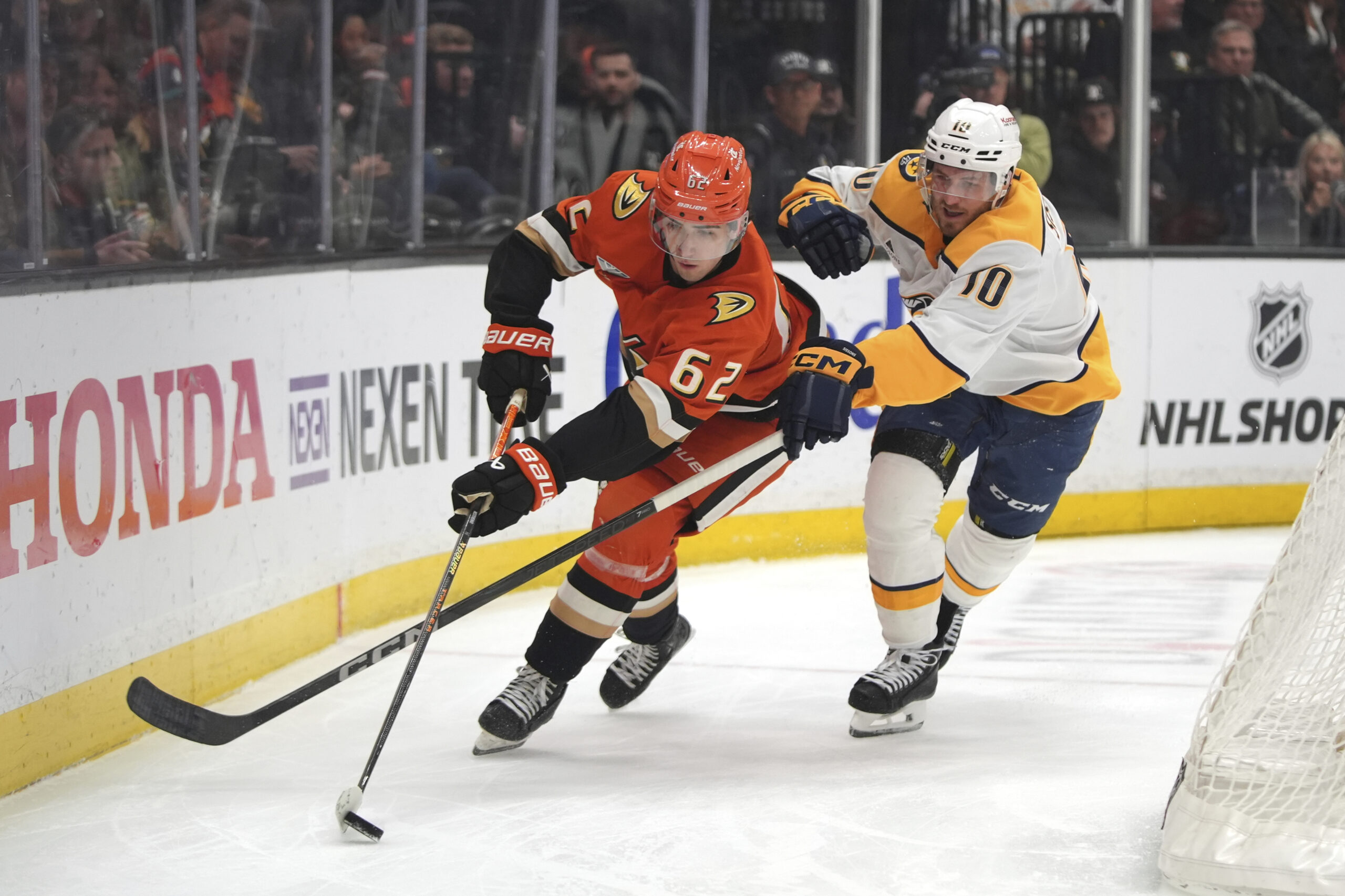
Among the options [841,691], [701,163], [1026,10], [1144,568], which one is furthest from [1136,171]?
[701,163]

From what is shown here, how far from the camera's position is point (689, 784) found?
2904 mm

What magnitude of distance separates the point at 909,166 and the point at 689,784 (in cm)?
132

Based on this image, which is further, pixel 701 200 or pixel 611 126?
pixel 611 126

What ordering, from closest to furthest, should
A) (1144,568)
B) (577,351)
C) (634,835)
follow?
(634,835) < (577,351) < (1144,568)

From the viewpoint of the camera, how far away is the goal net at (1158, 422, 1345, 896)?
2318 mm

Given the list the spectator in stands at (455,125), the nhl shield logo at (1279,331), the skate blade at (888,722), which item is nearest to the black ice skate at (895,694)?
the skate blade at (888,722)

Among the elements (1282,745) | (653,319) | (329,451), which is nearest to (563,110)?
(329,451)

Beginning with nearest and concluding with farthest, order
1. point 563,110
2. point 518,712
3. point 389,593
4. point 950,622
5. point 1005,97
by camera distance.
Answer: point 518,712 < point 950,622 < point 389,593 < point 563,110 < point 1005,97

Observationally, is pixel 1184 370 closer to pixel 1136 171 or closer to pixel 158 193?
pixel 1136 171

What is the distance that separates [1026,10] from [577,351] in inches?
86.1

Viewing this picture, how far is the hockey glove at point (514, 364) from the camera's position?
10.0ft

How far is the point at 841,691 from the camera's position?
11.8 ft

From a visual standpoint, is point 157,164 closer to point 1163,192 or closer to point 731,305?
point 731,305

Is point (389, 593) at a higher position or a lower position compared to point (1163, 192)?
lower
